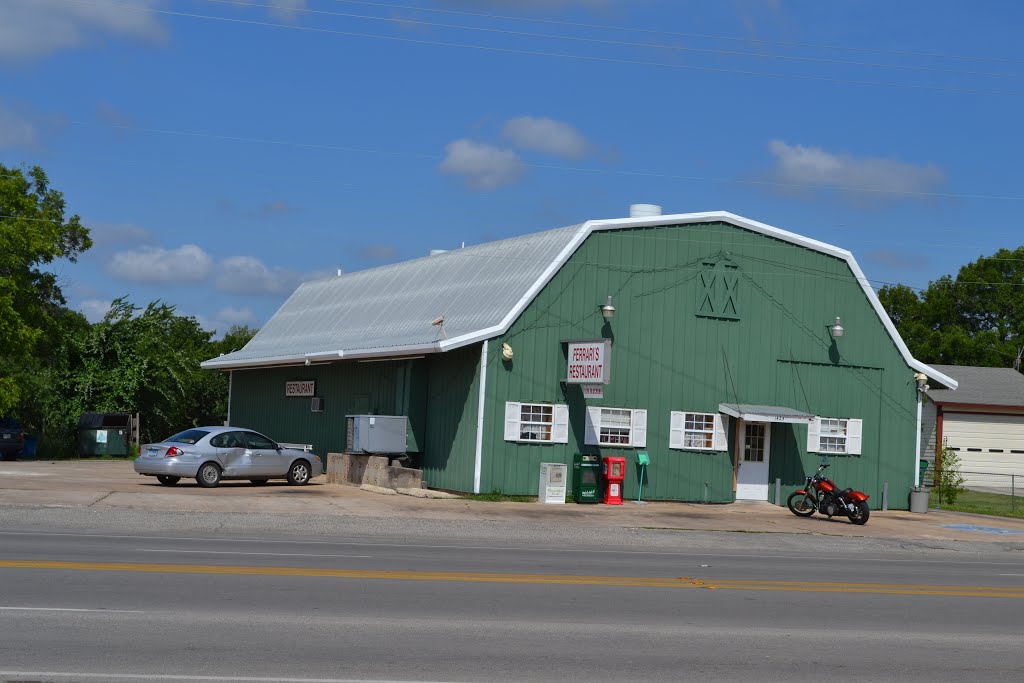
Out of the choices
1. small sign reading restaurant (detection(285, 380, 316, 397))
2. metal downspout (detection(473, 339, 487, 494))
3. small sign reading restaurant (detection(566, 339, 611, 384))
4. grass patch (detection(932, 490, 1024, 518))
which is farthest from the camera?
small sign reading restaurant (detection(285, 380, 316, 397))

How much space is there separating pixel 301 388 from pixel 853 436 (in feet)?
51.2

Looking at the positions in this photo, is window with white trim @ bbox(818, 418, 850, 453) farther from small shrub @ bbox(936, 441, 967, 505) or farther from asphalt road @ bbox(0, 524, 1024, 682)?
asphalt road @ bbox(0, 524, 1024, 682)

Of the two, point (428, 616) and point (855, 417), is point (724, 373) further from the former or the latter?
point (428, 616)

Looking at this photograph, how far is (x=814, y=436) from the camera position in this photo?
29.7m

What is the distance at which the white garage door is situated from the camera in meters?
46.1

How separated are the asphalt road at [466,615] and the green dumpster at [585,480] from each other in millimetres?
8662

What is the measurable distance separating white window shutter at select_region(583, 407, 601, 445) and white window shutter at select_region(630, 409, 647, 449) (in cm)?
91

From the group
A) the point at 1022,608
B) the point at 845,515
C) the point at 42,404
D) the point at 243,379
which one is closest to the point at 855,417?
the point at 845,515

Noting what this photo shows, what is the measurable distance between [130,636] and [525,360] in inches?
701

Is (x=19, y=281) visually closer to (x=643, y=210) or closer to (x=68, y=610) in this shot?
(x=643, y=210)

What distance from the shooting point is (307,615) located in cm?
1080

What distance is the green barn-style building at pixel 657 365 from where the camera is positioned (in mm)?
26828

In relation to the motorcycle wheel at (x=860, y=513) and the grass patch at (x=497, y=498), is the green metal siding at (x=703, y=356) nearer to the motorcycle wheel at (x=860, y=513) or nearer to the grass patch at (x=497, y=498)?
the grass patch at (x=497, y=498)

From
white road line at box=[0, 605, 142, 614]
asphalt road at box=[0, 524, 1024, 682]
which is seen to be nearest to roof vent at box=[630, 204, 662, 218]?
asphalt road at box=[0, 524, 1024, 682]
